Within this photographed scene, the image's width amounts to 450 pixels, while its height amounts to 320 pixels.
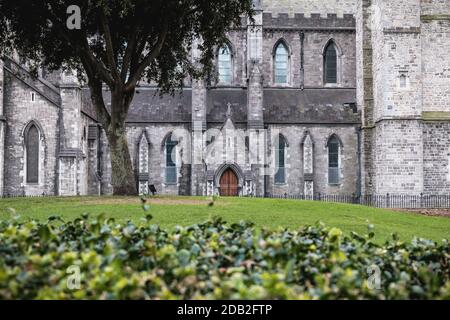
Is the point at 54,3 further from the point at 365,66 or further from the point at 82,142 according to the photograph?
the point at 365,66

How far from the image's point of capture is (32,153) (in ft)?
117

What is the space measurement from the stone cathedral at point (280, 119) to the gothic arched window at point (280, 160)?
0.24 ft

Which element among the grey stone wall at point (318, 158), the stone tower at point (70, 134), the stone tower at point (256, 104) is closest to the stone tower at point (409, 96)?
the grey stone wall at point (318, 158)

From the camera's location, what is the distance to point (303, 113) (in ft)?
139

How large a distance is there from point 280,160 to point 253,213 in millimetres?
22610

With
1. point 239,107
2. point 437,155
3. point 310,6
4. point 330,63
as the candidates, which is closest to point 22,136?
point 239,107

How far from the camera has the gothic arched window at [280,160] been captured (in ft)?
138

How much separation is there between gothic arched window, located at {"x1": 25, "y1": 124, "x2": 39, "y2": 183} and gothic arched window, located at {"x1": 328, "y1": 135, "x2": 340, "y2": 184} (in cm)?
1827

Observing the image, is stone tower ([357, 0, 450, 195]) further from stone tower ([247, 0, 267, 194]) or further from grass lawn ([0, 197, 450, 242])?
grass lawn ([0, 197, 450, 242])

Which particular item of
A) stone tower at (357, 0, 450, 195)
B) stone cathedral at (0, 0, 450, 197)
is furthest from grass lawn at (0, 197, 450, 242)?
stone tower at (357, 0, 450, 195)

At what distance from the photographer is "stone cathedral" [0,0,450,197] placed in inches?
1399
